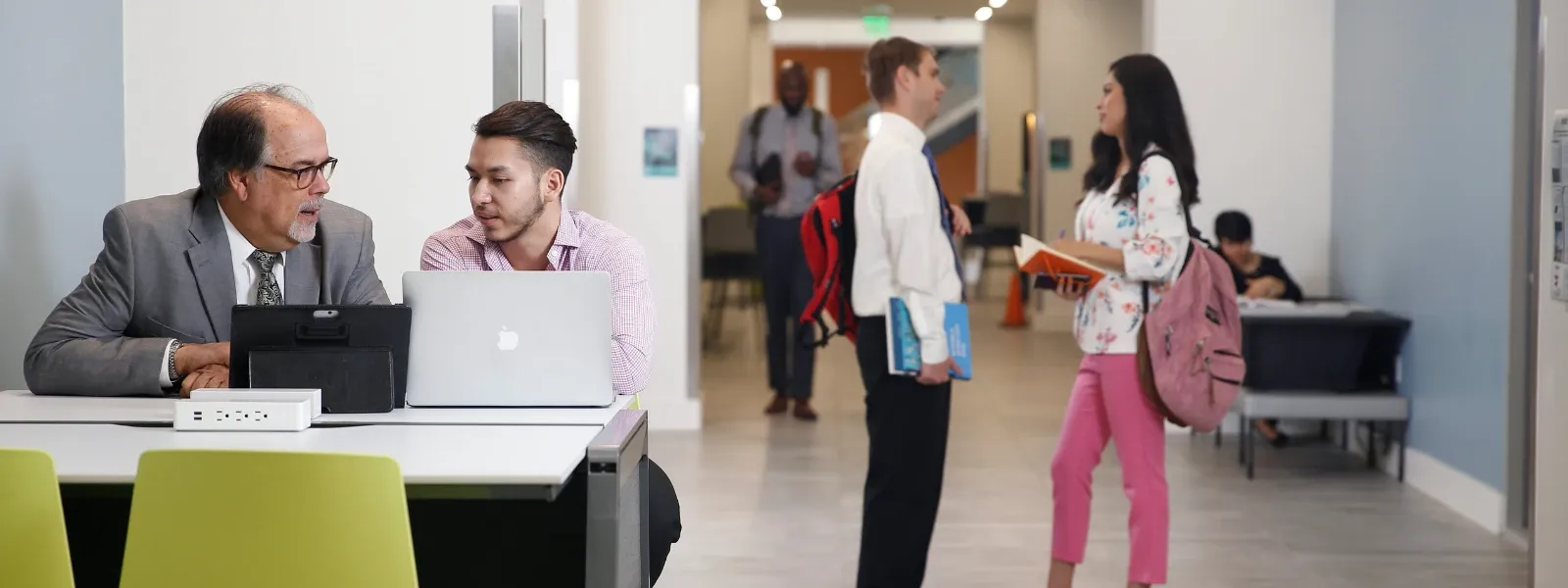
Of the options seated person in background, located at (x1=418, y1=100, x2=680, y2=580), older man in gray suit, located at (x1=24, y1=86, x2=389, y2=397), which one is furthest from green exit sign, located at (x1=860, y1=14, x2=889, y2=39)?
older man in gray suit, located at (x1=24, y1=86, x2=389, y2=397)

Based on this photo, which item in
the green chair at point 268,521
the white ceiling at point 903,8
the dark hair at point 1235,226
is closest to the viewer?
the green chair at point 268,521

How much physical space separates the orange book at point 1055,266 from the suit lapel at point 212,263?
187 centimetres

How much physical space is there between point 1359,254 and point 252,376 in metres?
5.35

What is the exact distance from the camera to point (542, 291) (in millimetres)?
2686

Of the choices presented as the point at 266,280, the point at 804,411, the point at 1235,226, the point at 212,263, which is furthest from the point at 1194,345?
the point at 804,411

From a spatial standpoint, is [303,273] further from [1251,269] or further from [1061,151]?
[1061,151]

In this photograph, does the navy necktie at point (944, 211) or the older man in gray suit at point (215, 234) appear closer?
the older man in gray suit at point (215, 234)

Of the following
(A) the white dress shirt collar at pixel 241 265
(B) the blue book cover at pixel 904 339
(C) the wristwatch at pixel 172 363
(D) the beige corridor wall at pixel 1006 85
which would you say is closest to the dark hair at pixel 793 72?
(B) the blue book cover at pixel 904 339

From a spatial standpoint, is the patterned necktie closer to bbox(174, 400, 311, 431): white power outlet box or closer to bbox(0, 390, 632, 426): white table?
bbox(0, 390, 632, 426): white table

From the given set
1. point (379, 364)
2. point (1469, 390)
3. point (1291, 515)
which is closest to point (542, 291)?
point (379, 364)

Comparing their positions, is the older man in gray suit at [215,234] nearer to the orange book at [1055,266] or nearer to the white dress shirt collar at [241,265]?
the white dress shirt collar at [241,265]

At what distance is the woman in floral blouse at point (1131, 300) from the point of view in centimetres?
373

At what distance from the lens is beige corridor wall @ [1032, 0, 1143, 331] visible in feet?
42.2

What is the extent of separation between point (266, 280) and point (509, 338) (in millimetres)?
946
